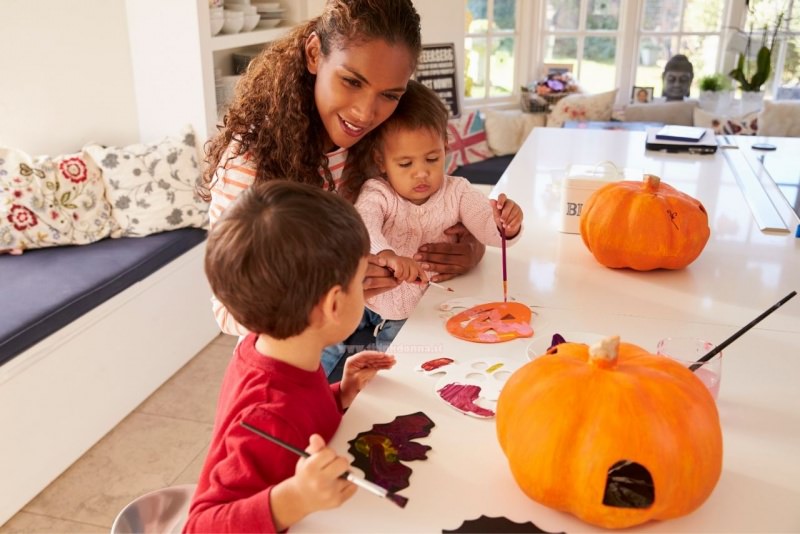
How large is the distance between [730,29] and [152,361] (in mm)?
4419

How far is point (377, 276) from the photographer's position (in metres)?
1.47

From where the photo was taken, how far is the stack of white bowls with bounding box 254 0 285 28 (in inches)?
157

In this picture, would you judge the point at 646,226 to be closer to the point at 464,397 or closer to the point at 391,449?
the point at 464,397

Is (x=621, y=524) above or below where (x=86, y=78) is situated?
below

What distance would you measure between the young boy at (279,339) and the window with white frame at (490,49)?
457 centimetres

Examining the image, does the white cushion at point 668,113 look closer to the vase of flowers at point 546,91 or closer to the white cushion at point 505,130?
the vase of flowers at point 546,91

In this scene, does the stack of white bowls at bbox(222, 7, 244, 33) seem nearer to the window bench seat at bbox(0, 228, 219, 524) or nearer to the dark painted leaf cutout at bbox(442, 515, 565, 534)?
the window bench seat at bbox(0, 228, 219, 524)

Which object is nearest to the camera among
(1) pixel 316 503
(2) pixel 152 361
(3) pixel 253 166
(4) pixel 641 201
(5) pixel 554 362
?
(1) pixel 316 503

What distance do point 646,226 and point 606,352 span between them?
758mm

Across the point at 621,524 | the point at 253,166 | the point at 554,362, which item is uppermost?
the point at 253,166

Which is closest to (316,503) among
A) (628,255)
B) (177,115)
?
(628,255)

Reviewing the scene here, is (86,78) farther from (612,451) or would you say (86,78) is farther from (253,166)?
(612,451)

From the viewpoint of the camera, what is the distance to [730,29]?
518cm

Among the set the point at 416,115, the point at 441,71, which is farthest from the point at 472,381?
the point at 441,71
